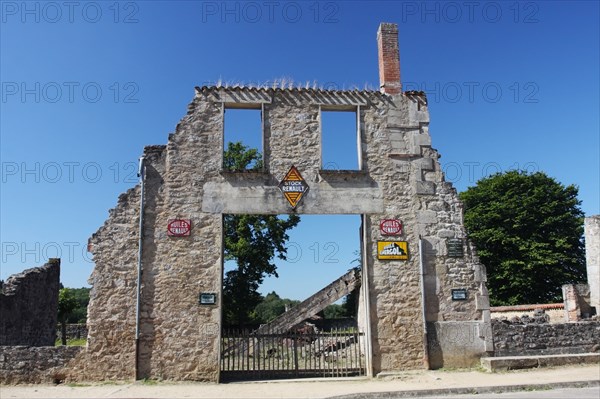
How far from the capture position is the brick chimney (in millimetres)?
12227

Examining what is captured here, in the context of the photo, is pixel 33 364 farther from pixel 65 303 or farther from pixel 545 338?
pixel 65 303

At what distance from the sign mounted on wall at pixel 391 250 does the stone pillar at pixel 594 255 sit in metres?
13.5

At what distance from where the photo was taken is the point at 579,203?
33125 millimetres

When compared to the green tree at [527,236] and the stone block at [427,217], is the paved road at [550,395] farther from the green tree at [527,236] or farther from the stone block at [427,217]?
the green tree at [527,236]

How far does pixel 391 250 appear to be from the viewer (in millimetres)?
11328

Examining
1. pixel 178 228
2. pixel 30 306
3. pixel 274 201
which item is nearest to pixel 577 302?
pixel 274 201

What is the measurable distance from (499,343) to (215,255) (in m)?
7.59

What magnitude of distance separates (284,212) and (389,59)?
4755 millimetres

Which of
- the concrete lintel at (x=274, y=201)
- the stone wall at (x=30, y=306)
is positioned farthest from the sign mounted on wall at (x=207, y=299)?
the stone wall at (x=30, y=306)

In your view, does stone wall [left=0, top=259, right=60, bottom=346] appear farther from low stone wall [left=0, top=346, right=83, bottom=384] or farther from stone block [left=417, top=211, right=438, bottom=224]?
stone block [left=417, top=211, right=438, bottom=224]

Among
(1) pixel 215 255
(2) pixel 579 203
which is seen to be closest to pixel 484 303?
(1) pixel 215 255

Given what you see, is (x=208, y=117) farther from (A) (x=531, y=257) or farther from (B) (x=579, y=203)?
(B) (x=579, y=203)

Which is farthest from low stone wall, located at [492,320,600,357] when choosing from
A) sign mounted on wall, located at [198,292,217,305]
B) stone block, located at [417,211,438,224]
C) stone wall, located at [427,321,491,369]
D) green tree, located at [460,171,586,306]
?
green tree, located at [460,171,586,306]

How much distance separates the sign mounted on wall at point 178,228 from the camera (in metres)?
10.9
